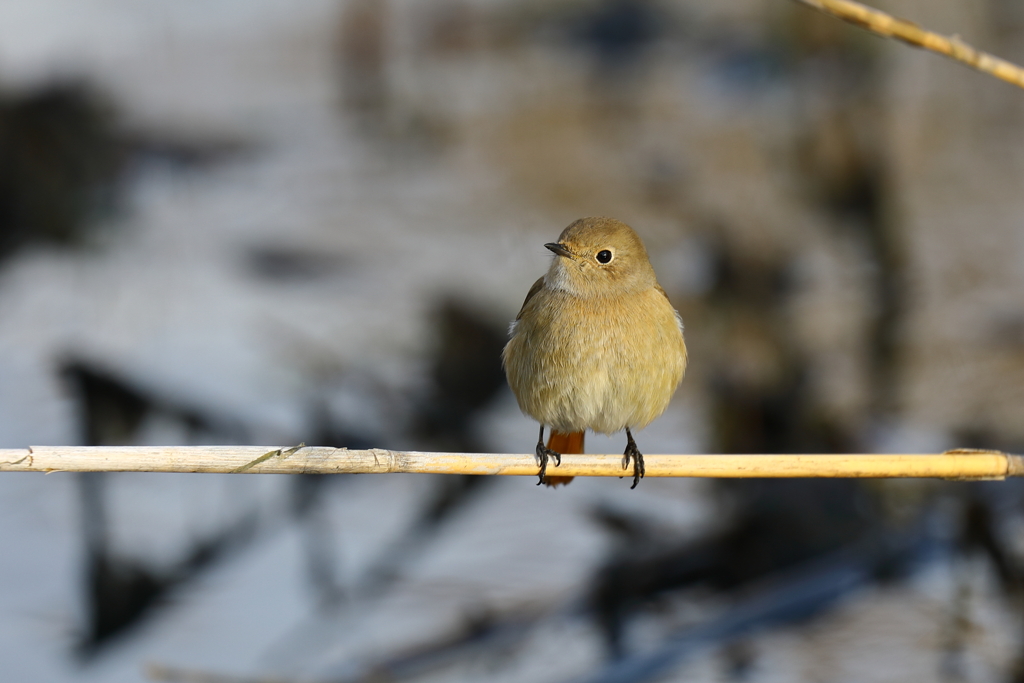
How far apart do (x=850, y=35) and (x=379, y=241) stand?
3918mm

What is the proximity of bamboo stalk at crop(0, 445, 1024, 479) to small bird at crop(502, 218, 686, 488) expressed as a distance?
52 centimetres

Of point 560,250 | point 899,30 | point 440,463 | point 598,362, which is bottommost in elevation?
point 440,463

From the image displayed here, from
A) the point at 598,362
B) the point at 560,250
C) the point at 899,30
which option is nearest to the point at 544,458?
the point at 598,362

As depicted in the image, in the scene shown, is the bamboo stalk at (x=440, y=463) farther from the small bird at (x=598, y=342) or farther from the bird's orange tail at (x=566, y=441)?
the bird's orange tail at (x=566, y=441)

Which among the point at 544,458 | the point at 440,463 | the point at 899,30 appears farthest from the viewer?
the point at 544,458

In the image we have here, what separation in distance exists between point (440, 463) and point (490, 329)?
328 centimetres

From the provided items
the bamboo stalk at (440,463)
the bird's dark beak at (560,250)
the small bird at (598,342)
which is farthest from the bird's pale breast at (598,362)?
the bamboo stalk at (440,463)

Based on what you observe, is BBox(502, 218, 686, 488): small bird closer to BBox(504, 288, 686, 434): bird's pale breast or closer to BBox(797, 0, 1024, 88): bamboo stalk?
BBox(504, 288, 686, 434): bird's pale breast

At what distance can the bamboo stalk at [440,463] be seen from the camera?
1886 mm

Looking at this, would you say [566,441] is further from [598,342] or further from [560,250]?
[560,250]

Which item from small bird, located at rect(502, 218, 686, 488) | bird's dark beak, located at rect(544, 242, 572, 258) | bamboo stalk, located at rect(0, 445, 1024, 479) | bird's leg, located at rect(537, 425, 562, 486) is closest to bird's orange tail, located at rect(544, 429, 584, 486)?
small bird, located at rect(502, 218, 686, 488)

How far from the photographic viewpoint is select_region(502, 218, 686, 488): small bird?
2.65 m

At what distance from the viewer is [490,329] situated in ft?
17.1

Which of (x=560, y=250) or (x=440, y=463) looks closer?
(x=440, y=463)
